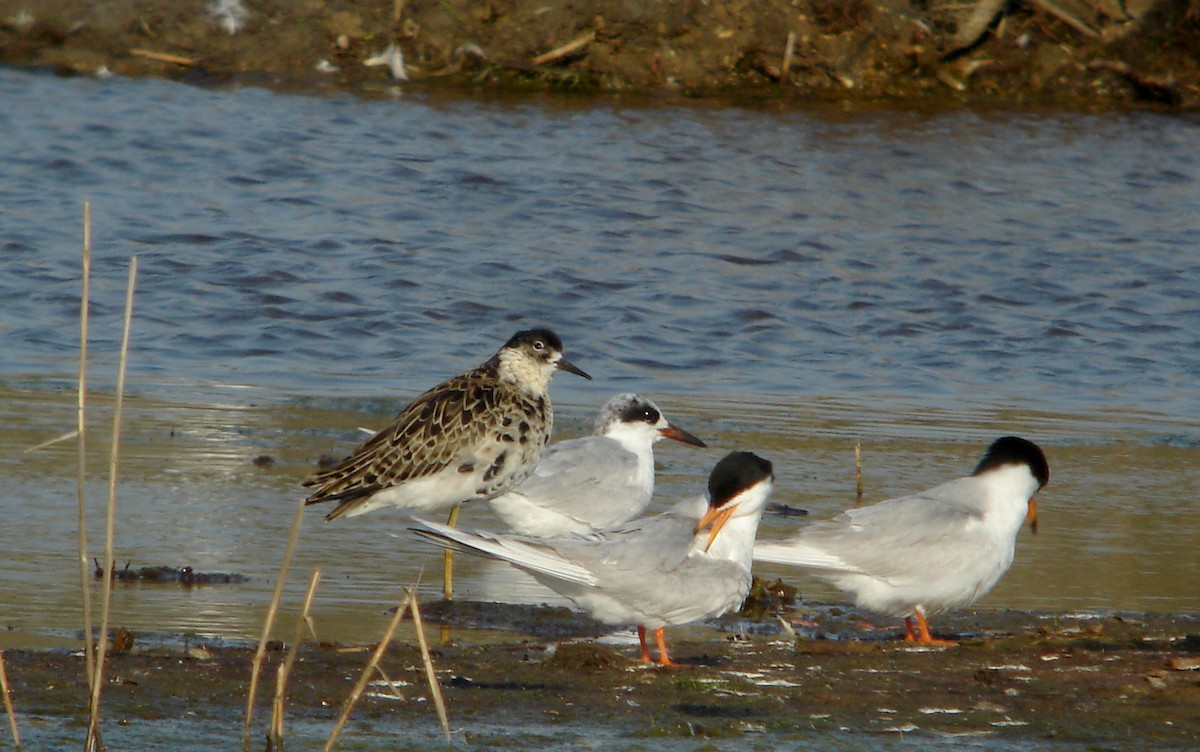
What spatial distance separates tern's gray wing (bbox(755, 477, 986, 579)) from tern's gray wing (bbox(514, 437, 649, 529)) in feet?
5.06

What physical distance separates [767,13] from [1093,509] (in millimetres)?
11666

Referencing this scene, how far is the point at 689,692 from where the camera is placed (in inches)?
195

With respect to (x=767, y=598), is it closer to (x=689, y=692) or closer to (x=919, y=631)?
(x=919, y=631)

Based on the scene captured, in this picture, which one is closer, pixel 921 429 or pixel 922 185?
pixel 921 429

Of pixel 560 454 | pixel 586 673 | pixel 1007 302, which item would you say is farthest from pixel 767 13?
pixel 586 673

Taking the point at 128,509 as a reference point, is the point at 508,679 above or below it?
above

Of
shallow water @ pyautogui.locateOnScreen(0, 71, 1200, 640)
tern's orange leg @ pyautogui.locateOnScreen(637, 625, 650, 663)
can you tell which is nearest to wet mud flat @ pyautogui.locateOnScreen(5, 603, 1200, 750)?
tern's orange leg @ pyautogui.locateOnScreen(637, 625, 650, 663)

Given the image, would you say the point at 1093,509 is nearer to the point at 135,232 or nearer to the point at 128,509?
the point at 128,509

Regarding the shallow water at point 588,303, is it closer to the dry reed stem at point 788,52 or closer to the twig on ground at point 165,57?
the twig on ground at point 165,57

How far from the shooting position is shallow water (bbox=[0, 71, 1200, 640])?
7.06 m

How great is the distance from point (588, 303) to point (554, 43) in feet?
22.0

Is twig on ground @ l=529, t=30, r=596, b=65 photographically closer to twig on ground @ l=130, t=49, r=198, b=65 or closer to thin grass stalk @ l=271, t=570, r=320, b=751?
twig on ground @ l=130, t=49, r=198, b=65

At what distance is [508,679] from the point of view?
195 inches

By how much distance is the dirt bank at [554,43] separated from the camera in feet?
60.4
